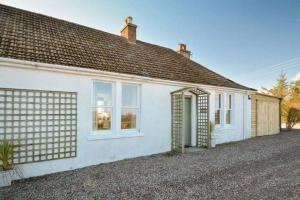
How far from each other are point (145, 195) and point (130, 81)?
4.84 meters

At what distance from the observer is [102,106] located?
7422 millimetres

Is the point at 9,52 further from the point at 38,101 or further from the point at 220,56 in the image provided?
the point at 220,56

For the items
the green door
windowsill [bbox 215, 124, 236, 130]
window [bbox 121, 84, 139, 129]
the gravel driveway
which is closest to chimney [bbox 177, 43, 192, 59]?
the green door

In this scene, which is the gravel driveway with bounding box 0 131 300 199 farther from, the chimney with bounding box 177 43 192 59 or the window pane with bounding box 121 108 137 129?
the chimney with bounding box 177 43 192 59

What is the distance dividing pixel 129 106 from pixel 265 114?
13.0 m

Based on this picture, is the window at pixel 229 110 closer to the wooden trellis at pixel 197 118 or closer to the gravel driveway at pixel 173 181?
the wooden trellis at pixel 197 118

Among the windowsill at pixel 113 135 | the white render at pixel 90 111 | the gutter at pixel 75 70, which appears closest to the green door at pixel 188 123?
the white render at pixel 90 111

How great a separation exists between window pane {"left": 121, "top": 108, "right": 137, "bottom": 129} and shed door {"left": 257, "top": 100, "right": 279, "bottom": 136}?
11.5 m

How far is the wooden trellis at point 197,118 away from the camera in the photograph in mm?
9025

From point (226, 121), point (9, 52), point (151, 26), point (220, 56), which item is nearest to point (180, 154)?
point (226, 121)

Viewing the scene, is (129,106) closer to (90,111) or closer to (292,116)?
(90,111)

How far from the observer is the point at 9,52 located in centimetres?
569

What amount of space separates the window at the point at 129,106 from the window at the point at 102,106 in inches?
24.5

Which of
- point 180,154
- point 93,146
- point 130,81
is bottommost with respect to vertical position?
point 180,154
